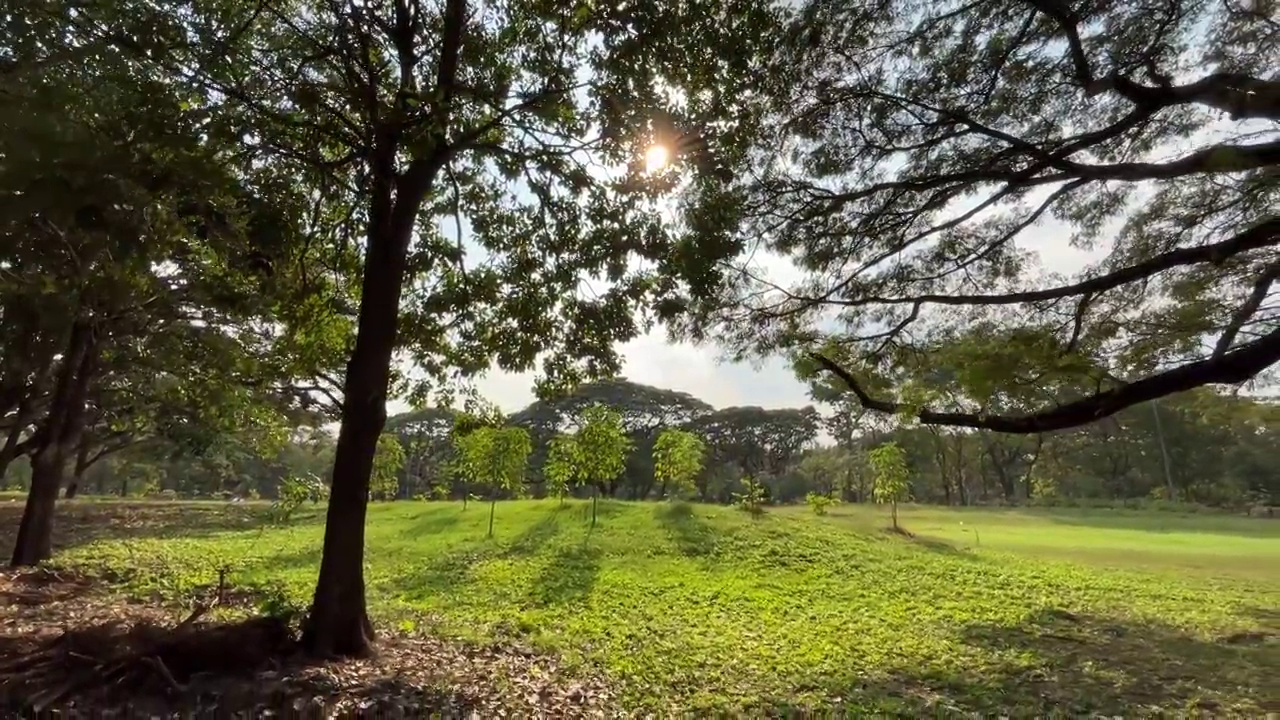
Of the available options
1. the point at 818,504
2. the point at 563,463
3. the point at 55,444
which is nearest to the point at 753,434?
the point at 818,504

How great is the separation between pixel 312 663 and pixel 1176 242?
8.71 m

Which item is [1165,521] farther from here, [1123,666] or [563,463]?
[1123,666]

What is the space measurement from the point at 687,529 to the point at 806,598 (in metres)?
6.38

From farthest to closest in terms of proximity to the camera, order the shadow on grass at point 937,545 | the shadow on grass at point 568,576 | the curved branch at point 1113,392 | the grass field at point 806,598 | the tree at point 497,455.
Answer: the tree at point 497,455 < the shadow on grass at point 937,545 < the shadow on grass at point 568,576 < the grass field at point 806,598 < the curved branch at point 1113,392

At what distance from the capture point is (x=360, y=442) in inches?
246

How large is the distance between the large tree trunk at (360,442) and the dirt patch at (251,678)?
0.98 feet

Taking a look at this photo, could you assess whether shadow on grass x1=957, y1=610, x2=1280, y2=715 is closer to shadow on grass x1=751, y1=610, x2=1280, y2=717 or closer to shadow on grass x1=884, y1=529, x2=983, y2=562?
shadow on grass x1=751, y1=610, x2=1280, y2=717

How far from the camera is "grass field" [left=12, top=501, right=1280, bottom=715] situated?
650 cm

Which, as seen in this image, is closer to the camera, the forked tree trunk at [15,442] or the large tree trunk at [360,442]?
the large tree trunk at [360,442]

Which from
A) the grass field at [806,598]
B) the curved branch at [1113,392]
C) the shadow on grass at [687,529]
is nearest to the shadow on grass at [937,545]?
the grass field at [806,598]

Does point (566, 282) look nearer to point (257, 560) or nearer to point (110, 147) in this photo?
point (110, 147)

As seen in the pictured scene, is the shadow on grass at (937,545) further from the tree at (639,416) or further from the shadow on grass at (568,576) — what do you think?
the tree at (639,416)

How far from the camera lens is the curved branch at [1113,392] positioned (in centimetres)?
533

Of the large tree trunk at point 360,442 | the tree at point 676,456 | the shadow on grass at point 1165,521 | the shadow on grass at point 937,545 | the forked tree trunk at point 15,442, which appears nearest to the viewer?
the large tree trunk at point 360,442
